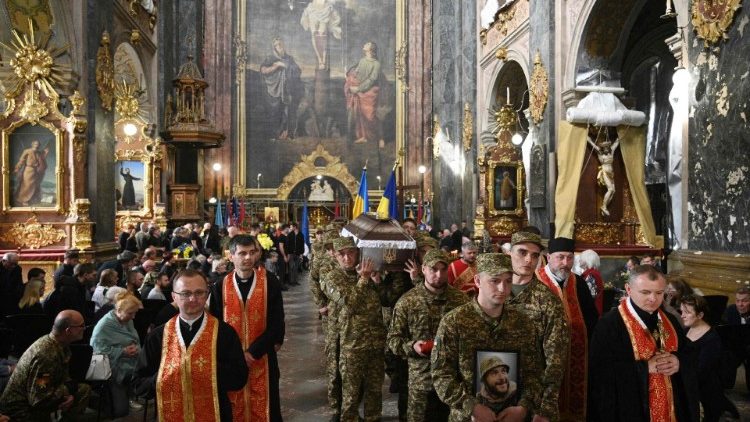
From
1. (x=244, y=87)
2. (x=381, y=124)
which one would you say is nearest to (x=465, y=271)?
(x=381, y=124)

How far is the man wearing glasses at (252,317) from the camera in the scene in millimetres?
4668

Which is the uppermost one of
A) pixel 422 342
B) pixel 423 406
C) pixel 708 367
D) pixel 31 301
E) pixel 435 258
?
pixel 435 258

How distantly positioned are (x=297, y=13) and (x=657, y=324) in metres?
28.3

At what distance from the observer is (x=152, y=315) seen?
21.3ft

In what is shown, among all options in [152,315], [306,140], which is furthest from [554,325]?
[306,140]

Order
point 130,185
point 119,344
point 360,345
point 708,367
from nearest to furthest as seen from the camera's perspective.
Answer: point 708,367 → point 360,345 → point 119,344 → point 130,185

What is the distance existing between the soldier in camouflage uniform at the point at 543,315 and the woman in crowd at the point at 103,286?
506cm

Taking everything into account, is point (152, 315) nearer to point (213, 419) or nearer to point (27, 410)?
point (27, 410)

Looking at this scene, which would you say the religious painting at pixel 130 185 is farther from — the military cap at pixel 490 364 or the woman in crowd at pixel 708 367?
the military cap at pixel 490 364

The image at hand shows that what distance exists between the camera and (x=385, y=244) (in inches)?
269

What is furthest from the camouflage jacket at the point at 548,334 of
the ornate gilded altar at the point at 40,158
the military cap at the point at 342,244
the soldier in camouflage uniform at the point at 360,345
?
the ornate gilded altar at the point at 40,158

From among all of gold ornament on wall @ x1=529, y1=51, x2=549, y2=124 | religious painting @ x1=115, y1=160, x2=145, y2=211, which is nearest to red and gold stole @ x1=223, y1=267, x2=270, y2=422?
gold ornament on wall @ x1=529, y1=51, x2=549, y2=124

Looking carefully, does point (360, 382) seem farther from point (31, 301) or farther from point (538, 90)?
point (538, 90)

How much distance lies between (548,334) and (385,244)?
3278mm
